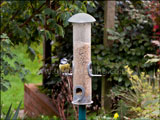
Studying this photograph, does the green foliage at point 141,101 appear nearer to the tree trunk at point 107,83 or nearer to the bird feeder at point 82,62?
the tree trunk at point 107,83

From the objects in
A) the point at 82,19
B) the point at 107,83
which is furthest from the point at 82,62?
the point at 107,83

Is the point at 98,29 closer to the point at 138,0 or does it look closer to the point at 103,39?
the point at 103,39

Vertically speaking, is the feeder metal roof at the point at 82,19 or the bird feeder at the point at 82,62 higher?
the feeder metal roof at the point at 82,19

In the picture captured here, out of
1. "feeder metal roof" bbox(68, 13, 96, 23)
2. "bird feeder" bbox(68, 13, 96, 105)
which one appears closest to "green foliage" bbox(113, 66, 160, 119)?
"bird feeder" bbox(68, 13, 96, 105)

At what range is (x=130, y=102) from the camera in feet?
15.4

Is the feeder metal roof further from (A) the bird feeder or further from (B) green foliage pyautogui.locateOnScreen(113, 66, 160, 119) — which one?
(B) green foliage pyautogui.locateOnScreen(113, 66, 160, 119)

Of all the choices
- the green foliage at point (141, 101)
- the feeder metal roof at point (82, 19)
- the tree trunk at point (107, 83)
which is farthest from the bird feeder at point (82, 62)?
the tree trunk at point (107, 83)

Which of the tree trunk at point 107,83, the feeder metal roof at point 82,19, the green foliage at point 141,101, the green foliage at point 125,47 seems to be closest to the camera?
the feeder metal roof at point 82,19

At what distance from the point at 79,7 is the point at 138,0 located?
2.36m

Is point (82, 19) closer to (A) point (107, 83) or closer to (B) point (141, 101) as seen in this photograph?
(B) point (141, 101)

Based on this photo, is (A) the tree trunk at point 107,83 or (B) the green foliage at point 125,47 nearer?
(B) the green foliage at point 125,47

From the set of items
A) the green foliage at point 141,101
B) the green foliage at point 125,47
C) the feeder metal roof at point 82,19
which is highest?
the feeder metal roof at point 82,19

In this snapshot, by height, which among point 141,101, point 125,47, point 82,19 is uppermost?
point 82,19

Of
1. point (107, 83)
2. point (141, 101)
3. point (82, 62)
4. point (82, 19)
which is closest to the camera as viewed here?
point (82, 19)
